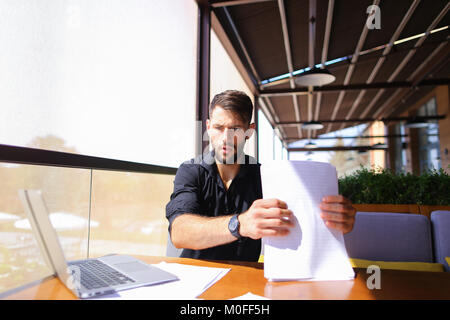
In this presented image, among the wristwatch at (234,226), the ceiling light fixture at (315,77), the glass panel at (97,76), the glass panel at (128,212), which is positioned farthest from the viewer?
the ceiling light fixture at (315,77)

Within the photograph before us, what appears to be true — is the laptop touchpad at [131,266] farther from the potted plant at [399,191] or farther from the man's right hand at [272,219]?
the potted plant at [399,191]

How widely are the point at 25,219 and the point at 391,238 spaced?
6.05 feet

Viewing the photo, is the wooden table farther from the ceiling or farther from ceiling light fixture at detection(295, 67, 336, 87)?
the ceiling

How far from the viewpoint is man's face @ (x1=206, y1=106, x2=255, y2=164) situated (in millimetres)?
1405

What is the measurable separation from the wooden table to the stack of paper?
0.02m

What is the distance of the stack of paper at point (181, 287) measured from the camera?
0.72m

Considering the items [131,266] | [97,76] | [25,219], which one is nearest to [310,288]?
[131,266]

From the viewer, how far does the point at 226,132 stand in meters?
1.40

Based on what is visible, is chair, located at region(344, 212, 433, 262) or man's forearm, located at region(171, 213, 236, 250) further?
chair, located at region(344, 212, 433, 262)

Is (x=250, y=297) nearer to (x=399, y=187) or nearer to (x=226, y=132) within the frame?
(x=226, y=132)

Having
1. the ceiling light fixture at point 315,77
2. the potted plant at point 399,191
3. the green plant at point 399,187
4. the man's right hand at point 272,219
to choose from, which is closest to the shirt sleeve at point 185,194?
the man's right hand at point 272,219

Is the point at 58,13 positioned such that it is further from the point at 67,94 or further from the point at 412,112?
the point at 412,112

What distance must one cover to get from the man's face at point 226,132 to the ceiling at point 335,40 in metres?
2.54

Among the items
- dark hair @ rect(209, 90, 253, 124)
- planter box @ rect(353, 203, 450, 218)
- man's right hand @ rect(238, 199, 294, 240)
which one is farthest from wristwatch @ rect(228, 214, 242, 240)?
planter box @ rect(353, 203, 450, 218)
